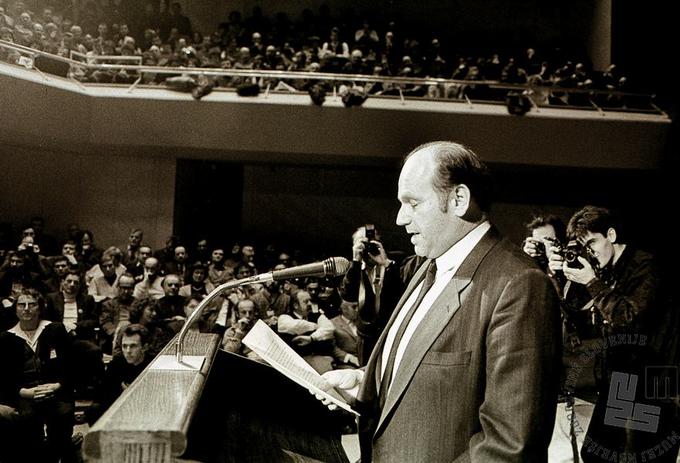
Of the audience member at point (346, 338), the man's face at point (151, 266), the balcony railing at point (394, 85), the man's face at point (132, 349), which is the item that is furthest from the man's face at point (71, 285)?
the balcony railing at point (394, 85)

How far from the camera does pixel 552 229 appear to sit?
11.5 ft

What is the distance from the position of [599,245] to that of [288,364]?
70.5 inches

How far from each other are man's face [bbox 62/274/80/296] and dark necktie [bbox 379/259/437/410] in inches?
207

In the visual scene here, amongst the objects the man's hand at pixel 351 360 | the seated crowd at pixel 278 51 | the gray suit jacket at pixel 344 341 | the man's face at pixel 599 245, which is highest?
the seated crowd at pixel 278 51

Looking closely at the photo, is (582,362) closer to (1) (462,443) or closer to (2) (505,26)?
(1) (462,443)

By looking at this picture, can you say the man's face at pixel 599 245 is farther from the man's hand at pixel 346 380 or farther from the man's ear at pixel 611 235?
the man's hand at pixel 346 380

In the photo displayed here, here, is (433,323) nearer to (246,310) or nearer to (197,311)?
(197,311)

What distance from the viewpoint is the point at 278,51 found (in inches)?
376

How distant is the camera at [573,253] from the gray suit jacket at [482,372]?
51.6 inches

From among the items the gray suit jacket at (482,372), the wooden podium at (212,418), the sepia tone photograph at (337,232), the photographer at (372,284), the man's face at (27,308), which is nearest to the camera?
the wooden podium at (212,418)

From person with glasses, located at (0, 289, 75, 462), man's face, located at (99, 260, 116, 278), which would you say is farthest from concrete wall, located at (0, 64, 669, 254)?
person with glasses, located at (0, 289, 75, 462)

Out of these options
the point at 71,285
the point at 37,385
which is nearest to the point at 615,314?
the point at 37,385

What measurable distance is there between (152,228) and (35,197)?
6.45 feet

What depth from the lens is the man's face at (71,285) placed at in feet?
19.5
